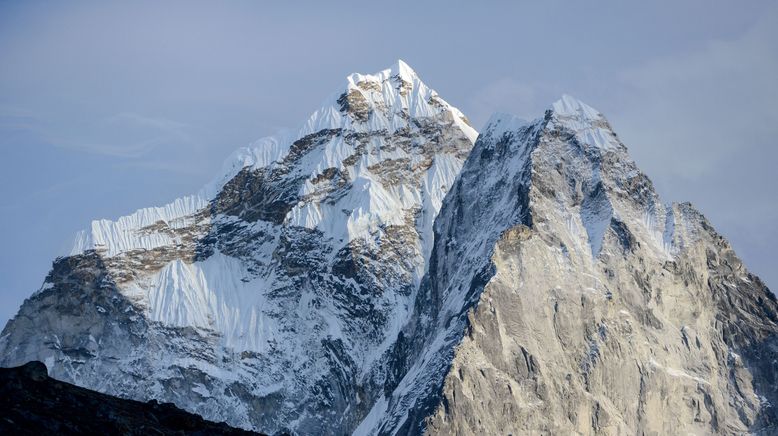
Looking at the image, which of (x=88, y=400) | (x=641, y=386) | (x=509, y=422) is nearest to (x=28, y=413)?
(x=88, y=400)

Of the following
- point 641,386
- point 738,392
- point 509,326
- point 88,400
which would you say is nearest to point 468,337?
point 509,326

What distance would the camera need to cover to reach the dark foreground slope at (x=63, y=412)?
66.4 m

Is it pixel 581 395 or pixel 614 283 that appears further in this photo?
pixel 614 283

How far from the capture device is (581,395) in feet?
614

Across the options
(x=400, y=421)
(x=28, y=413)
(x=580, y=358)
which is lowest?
(x=28, y=413)

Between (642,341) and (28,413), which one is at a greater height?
(642,341)

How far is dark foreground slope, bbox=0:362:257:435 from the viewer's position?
66375 millimetres

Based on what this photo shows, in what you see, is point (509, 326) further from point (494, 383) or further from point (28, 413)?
point (28, 413)

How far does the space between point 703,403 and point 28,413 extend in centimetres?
13538

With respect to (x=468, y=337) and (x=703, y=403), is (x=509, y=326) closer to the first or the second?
(x=468, y=337)

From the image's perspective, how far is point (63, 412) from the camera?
68.2m

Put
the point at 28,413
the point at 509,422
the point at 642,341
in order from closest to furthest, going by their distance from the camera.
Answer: the point at 28,413 → the point at 509,422 → the point at 642,341

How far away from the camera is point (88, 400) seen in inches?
2763

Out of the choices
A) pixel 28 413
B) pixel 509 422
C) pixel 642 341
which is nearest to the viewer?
pixel 28 413
